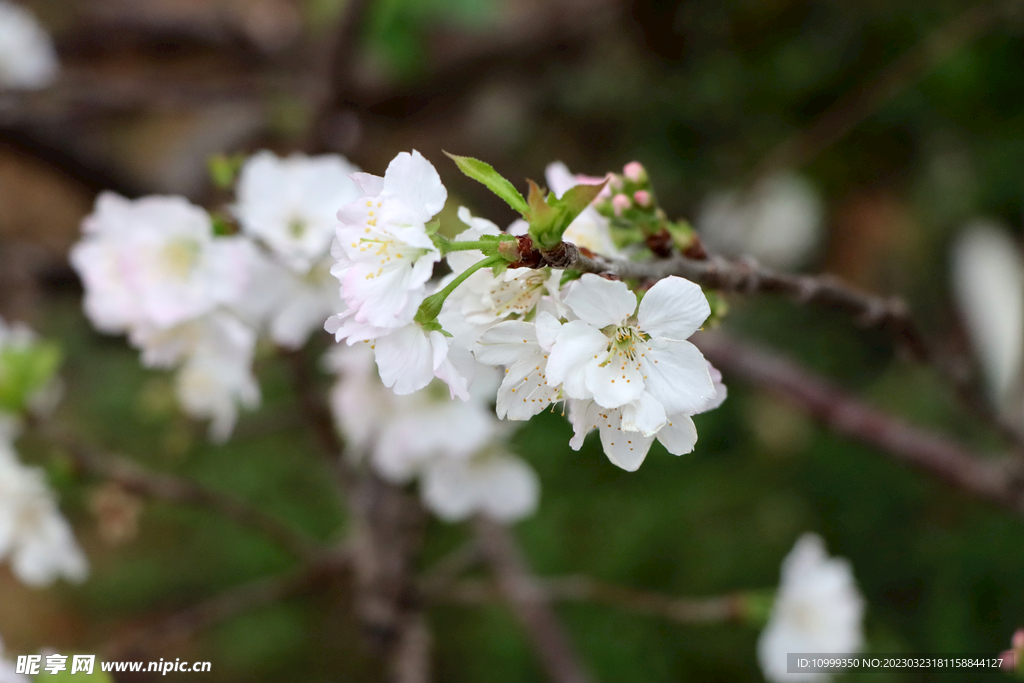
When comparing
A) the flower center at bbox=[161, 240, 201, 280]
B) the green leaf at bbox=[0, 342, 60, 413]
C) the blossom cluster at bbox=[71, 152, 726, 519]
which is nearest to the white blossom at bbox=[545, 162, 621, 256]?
the blossom cluster at bbox=[71, 152, 726, 519]

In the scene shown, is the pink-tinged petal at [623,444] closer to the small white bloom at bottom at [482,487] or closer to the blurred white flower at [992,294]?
the small white bloom at bottom at [482,487]

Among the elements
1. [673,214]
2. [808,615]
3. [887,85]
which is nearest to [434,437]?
[808,615]

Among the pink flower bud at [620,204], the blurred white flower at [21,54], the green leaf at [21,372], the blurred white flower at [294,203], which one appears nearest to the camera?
the pink flower bud at [620,204]

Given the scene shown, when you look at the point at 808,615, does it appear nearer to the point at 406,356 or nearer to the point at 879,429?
the point at 879,429

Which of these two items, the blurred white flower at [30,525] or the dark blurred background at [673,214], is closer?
the blurred white flower at [30,525]

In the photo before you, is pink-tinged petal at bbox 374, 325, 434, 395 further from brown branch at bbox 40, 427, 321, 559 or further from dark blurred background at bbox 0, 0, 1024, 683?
dark blurred background at bbox 0, 0, 1024, 683

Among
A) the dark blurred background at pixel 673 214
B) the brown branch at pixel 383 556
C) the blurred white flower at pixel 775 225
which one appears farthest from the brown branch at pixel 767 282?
the blurred white flower at pixel 775 225
